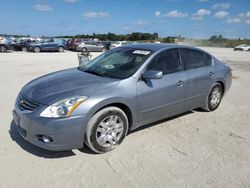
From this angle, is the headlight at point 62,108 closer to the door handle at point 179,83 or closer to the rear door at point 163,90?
the rear door at point 163,90

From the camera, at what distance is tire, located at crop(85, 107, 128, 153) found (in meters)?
3.53

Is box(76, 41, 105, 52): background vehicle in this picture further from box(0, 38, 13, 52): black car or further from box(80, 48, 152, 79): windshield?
box(80, 48, 152, 79): windshield

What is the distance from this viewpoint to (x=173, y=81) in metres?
4.50

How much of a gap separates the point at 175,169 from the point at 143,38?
68210mm

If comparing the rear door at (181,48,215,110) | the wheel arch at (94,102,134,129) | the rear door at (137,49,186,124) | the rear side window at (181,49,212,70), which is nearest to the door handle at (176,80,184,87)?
the rear door at (137,49,186,124)

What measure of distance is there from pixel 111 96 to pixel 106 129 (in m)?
0.50

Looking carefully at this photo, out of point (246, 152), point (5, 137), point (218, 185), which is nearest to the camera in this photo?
point (218, 185)

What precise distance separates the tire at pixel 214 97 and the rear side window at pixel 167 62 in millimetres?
1326

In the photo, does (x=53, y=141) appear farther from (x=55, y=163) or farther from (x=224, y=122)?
(x=224, y=122)

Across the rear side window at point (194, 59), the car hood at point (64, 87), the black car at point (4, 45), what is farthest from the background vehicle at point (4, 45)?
the rear side window at point (194, 59)

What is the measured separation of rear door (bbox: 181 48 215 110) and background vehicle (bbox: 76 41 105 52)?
81.3 feet

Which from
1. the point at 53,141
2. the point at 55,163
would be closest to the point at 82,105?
the point at 53,141

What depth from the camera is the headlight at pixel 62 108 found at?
3289 mm

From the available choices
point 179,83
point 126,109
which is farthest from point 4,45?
point 126,109
